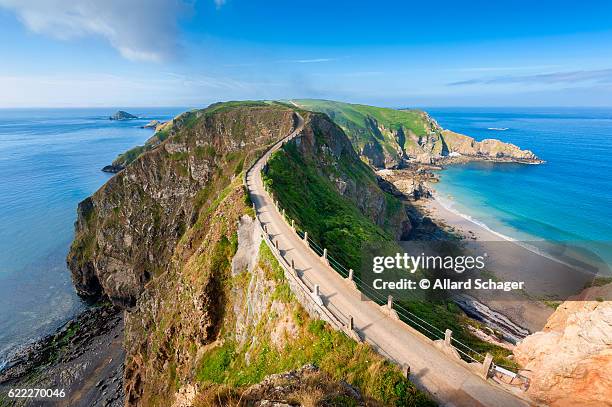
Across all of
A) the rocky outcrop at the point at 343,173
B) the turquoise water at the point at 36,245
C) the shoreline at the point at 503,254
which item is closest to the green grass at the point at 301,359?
the shoreline at the point at 503,254

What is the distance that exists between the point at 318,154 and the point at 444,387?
6454 centimetres

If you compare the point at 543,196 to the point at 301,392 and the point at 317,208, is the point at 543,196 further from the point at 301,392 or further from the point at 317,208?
the point at 301,392

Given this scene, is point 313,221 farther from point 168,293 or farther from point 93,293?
point 93,293

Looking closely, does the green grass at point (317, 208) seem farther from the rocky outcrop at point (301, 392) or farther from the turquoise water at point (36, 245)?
the turquoise water at point (36, 245)

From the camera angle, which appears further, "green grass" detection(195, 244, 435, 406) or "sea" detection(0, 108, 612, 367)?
"sea" detection(0, 108, 612, 367)

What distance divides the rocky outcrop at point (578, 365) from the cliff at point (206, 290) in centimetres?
607

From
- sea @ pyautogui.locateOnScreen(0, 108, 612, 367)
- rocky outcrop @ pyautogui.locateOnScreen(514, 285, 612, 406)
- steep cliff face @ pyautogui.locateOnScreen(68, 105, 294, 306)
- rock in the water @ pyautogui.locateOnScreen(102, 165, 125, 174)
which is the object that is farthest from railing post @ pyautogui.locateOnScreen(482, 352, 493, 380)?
rock in the water @ pyautogui.locateOnScreen(102, 165, 125, 174)

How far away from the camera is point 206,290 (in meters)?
33.2

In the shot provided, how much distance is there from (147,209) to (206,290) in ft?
180

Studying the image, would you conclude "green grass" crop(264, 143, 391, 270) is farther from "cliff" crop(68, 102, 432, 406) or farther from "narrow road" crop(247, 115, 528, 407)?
"narrow road" crop(247, 115, 528, 407)

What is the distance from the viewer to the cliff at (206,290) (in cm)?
1731

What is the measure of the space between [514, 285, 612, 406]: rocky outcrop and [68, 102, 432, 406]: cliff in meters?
6.07

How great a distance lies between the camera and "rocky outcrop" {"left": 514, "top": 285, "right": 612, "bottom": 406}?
45.4 feet

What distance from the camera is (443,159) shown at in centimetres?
19012
